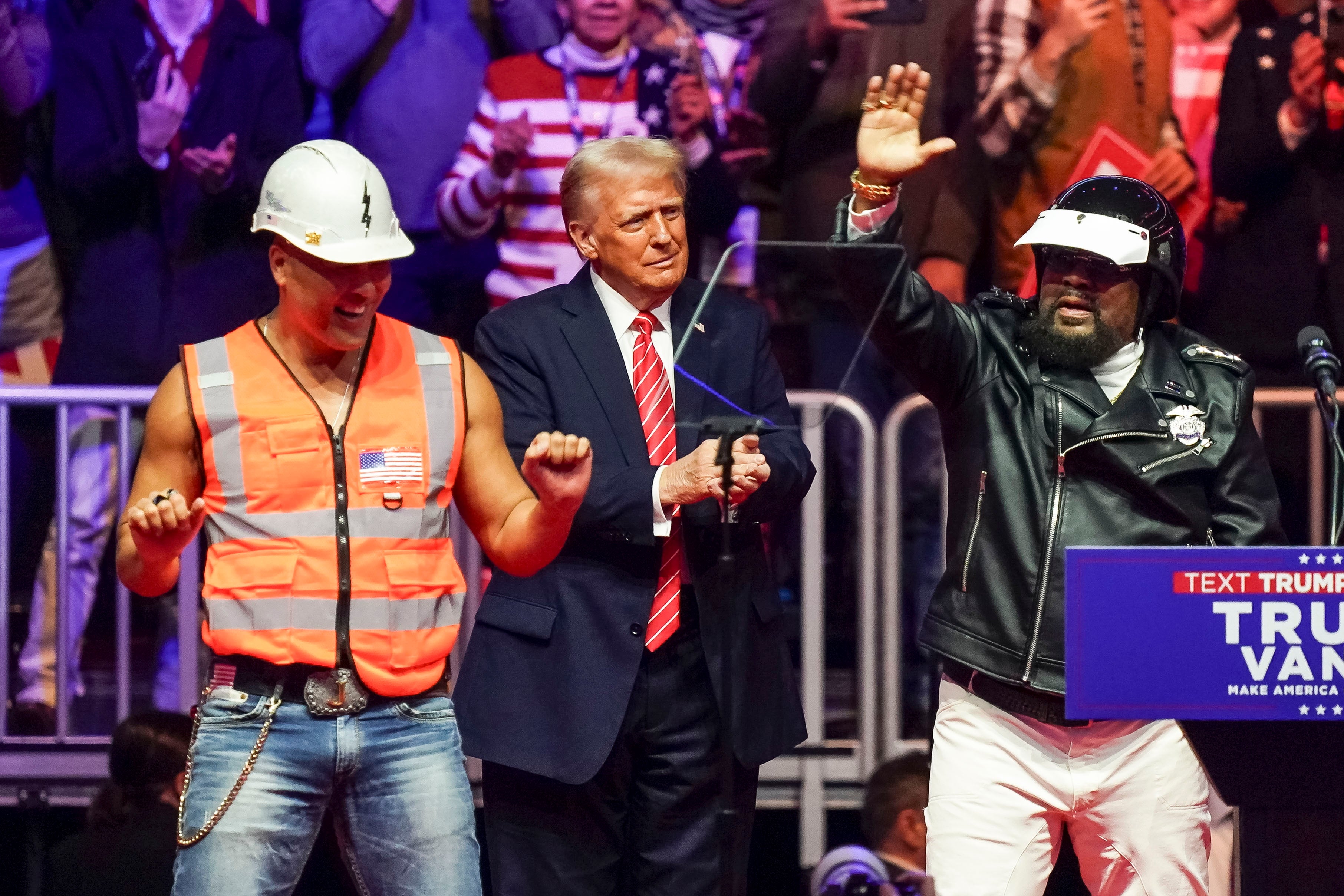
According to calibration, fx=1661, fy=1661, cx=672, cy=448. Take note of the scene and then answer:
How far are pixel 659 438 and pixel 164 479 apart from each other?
1.02 m

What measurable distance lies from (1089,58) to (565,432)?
8.14 feet

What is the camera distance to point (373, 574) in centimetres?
304

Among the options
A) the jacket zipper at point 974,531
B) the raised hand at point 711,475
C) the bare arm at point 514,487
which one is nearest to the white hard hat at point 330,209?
the bare arm at point 514,487

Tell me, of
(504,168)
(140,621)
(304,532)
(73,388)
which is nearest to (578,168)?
(304,532)

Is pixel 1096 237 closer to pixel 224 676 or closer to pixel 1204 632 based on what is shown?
pixel 1204 632

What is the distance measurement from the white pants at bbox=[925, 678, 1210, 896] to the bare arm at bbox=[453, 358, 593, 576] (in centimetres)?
96

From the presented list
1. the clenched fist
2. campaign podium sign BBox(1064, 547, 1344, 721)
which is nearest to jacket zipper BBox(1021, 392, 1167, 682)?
campaign podium sign BBox(1064, 547, 1344, 721)

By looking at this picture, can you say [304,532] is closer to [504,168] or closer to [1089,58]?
[504,168]

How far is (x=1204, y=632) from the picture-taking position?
9.25 ft

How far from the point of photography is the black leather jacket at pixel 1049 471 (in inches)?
130

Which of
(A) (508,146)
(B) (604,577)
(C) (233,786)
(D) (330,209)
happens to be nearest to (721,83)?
(A) (508,146)

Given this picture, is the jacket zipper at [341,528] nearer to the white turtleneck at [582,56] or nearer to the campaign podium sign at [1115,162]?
the white turtleneck at [582,56]

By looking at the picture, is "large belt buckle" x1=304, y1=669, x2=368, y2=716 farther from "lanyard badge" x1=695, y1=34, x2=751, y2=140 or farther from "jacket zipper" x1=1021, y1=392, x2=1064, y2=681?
"lanyard badge" x1=695, y1=34, x2=751, y2=140

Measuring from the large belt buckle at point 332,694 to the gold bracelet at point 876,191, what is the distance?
4.50ft
